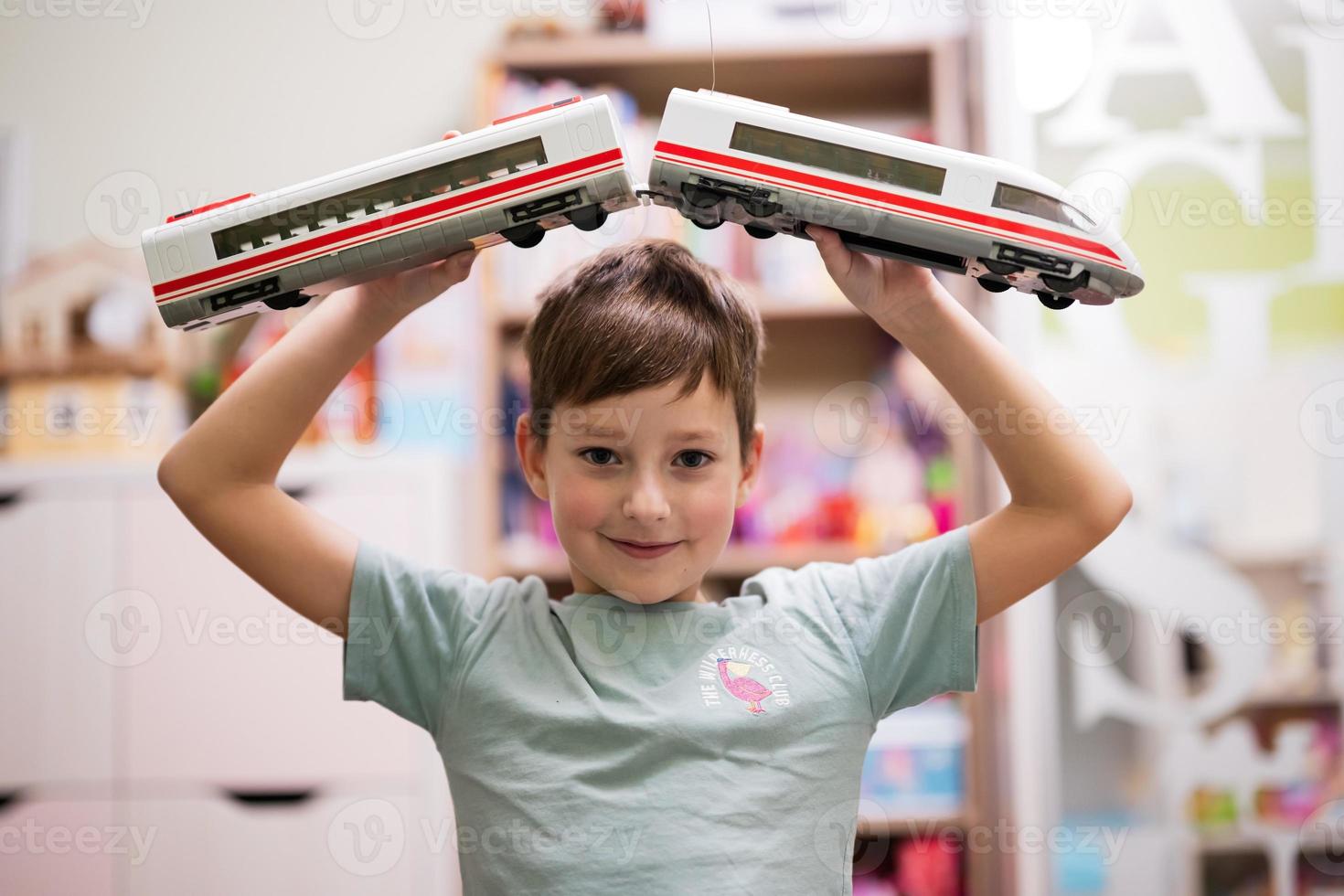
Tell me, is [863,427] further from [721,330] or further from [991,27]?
[721,330]

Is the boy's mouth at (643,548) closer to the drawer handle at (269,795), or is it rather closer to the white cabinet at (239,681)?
the white cabinet at (239,681)

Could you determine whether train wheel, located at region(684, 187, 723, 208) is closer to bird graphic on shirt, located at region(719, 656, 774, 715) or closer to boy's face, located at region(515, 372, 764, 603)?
boy's face, located at region(515, 372, 764, 603)

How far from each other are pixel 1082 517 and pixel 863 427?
104 centimetres

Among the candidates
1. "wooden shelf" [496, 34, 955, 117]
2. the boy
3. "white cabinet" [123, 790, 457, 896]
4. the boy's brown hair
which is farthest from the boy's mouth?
"wooden shelf" [496, 34, 955, 117]

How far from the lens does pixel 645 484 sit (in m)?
0.71

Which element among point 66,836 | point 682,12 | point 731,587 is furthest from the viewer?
→ point 731,587

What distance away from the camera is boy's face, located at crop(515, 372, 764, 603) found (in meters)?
0.73

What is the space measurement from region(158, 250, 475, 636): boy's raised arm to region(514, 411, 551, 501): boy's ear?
0.14 meters

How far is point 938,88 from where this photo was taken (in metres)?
1.69

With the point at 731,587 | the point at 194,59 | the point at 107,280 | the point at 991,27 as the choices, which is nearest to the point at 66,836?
the point at 107,280

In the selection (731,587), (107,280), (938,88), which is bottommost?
(731,587)

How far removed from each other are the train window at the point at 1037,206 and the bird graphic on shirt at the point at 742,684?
0.37 metres

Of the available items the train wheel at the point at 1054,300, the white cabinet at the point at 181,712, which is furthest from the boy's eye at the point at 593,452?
the white cabinet at the point at 181,712

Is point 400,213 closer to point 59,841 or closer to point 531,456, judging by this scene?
point 531,456
